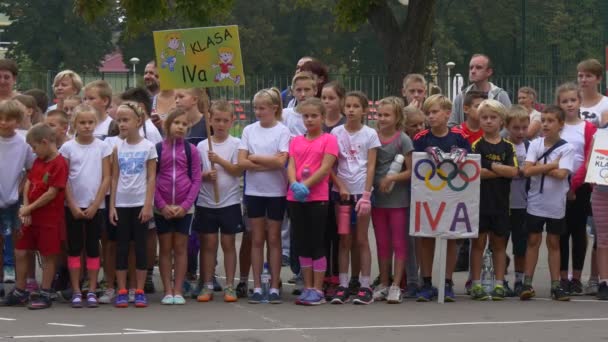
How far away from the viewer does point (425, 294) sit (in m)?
10.9

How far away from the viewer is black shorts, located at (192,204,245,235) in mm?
10961

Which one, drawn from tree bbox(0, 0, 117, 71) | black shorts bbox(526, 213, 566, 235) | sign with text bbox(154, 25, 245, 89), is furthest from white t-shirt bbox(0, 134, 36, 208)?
tree bbox(0, 0, 117, 71)

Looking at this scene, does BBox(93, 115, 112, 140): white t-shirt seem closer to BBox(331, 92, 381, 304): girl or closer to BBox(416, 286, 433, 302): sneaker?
BBox(331, 92, 381, 304): girl

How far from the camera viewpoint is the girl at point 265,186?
1088 cm

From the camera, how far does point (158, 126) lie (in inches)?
476

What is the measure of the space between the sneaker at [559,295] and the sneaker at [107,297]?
148 inches

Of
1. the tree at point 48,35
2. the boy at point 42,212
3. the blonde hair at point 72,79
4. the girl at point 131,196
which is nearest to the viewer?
the boy at point 42,212

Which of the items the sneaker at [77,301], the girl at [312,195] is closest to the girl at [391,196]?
the girl at [312,195]

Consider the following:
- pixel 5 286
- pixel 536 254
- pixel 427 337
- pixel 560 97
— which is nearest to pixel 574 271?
pixel 536 254

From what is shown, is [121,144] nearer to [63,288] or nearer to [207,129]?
[207,129]

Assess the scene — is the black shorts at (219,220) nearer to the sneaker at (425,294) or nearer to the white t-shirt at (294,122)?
the white t-shirt at (294,122)

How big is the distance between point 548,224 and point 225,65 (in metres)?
3.12

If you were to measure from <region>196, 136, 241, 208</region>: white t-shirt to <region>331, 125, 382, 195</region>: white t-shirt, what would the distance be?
930 mm

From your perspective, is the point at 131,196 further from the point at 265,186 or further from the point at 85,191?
the point at 265,186
